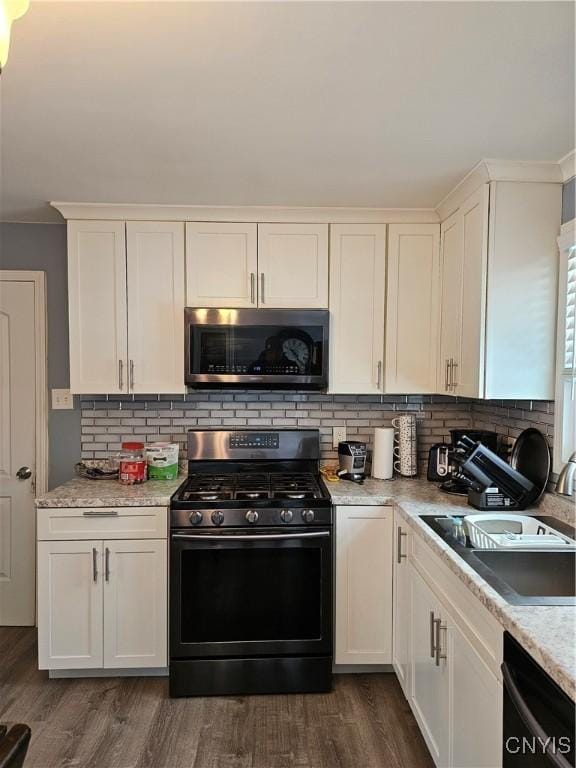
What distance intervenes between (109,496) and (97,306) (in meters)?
0.99

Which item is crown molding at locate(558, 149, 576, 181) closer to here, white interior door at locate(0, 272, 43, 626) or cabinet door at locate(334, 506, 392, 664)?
cabinet door at locate(334, 506, 392, 664)

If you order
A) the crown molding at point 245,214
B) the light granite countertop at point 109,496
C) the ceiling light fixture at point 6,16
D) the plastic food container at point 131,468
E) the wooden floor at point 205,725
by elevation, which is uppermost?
the crown molding at point 245,214

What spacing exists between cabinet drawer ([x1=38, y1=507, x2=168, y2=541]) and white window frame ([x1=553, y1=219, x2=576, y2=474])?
5.71ft

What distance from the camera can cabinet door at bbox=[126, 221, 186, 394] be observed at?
268 cm

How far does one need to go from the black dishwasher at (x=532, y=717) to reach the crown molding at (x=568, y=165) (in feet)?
5.63

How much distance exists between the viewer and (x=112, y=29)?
1.26m

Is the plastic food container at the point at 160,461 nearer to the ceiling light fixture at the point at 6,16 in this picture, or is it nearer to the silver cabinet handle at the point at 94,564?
the silver cabinet handle at the point at 94,564

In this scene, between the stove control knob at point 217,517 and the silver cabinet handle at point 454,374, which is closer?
the stove control knob at point 217,517

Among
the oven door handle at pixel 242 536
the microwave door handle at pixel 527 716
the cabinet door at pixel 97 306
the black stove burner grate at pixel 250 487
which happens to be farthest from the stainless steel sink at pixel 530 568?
the cabinet door at pixel 97 306

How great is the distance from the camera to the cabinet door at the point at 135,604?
7.84ft

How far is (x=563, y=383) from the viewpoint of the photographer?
81.0 inches

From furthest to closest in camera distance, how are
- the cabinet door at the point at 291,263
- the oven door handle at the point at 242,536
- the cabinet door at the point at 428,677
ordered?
1. the cabinet door at the point at 291,263
2. the oven door handle at the point at 242,536
3. the cabinet door at the point at 428,677

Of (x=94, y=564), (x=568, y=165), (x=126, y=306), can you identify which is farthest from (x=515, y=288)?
(x=94, y=564)

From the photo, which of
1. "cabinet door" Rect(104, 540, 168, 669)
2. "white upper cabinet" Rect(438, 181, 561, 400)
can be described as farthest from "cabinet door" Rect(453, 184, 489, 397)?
"cabinet door" Rect(104, 540, 168, 669)
